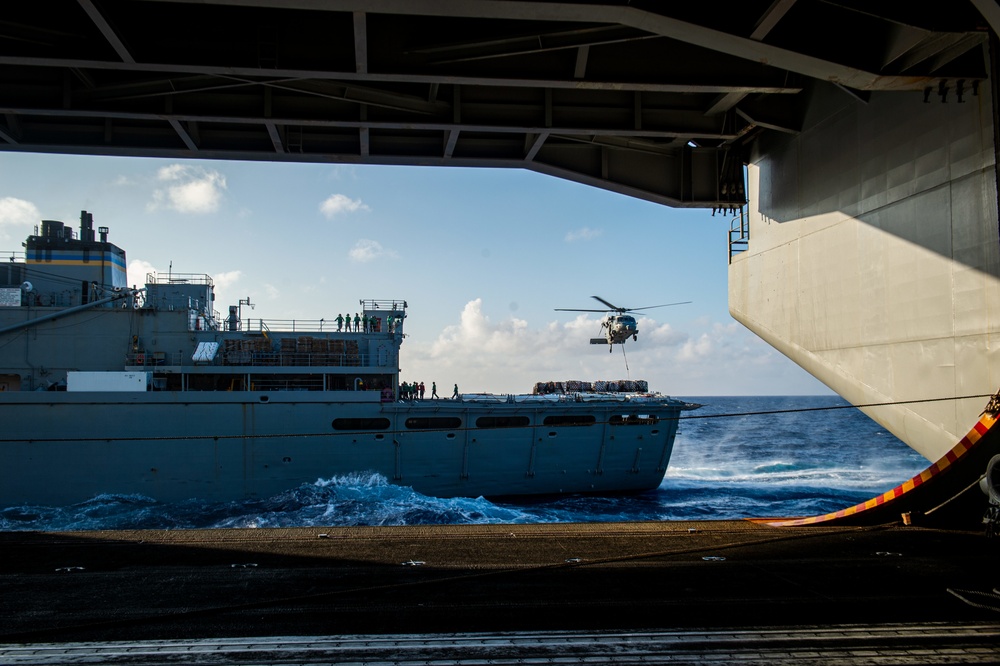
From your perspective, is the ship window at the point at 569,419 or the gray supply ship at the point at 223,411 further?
the ship window at the point at 569,419

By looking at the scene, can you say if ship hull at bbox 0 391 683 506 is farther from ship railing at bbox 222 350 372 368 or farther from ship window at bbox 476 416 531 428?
ship railing at bbox 222 350 372 368

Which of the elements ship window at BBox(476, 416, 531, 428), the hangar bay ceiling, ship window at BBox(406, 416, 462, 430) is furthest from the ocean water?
the hangar bay ceiling

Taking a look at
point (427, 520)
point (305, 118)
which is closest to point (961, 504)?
point (305, 118)

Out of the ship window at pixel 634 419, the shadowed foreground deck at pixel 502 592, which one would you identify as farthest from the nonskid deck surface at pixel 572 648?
the ship window at pixel 634 419

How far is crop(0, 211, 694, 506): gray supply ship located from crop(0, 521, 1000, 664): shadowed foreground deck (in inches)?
512

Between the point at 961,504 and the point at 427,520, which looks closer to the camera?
the point at 961,504

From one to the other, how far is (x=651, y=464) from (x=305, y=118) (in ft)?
69.4

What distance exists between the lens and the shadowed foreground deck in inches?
167

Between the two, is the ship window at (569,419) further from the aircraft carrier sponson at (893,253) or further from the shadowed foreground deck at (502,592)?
the shadowed foreground deck at (502,592)

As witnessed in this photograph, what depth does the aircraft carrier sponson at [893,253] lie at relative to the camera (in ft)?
25.5

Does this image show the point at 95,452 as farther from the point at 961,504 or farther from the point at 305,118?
the point at 961,504

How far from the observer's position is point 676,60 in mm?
9234

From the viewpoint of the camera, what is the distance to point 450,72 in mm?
8641

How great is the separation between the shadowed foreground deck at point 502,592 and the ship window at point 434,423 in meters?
15.8
